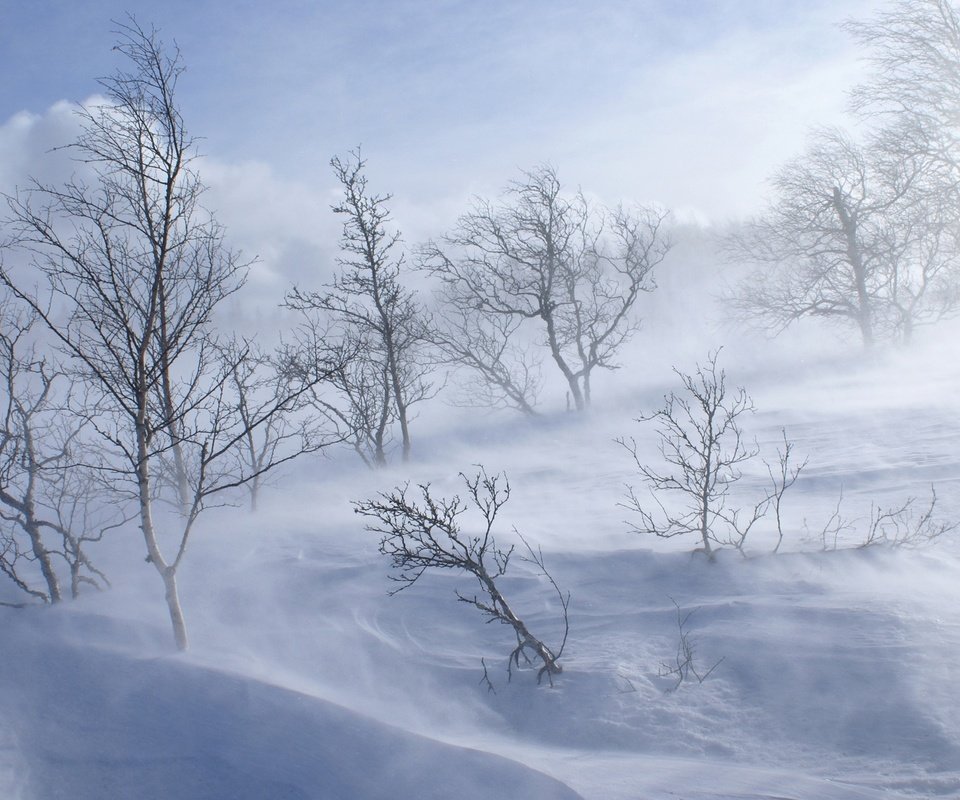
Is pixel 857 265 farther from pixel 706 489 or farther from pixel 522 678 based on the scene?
pixel 522 678

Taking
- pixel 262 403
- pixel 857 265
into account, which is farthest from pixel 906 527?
pixel 857 265

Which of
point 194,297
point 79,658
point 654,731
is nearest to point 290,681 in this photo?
point 79,658

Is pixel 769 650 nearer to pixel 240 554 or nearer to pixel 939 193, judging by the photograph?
→ pixel 240 554

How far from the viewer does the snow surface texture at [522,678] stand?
14.5 ft

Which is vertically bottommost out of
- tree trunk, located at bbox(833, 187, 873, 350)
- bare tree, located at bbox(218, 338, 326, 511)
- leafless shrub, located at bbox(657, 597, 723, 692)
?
leafless shrub, located at bbox(657, 597, 723, 692)

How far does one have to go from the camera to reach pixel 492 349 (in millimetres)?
21375

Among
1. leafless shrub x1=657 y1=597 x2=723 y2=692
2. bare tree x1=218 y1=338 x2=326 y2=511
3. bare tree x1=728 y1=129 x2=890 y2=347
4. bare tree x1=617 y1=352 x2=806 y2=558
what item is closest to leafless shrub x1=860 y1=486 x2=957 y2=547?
bare tree x1=617 y1=352 x2=806 y2=558

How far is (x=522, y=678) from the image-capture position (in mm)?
5770

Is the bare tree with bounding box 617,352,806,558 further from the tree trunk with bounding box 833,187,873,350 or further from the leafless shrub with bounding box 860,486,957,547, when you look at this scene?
the tree trunk with bounding box 833,187,873,350

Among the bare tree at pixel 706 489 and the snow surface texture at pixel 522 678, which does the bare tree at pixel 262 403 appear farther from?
the bare tree at pixel 706 489

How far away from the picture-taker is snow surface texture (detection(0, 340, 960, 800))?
4406 millimetres

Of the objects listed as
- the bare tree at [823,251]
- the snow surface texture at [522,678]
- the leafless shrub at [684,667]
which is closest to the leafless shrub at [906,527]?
the snow surface texture at [522,678]

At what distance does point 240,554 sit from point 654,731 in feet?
19.8

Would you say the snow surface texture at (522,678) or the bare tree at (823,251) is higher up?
the bare tree at (823,251)
